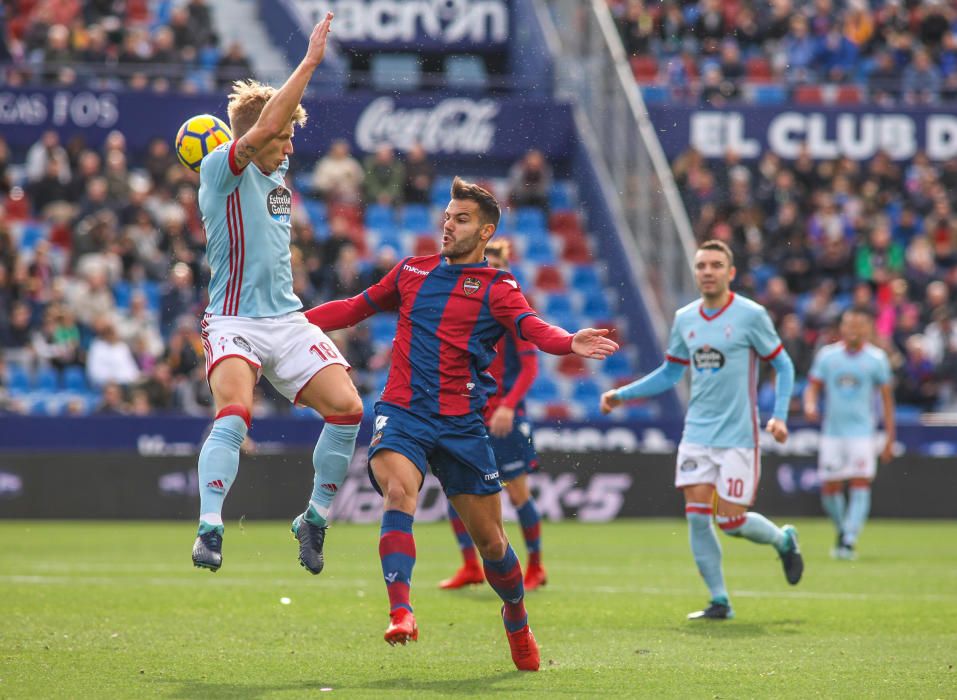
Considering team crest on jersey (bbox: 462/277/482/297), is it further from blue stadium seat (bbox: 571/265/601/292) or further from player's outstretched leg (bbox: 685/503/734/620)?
blue stadium seat (bbox: 571/265/601/292)

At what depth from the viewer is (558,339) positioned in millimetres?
7398

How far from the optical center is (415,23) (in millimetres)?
25781

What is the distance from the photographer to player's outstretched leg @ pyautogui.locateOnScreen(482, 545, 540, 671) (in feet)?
25.3

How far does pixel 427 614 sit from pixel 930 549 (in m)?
7.82

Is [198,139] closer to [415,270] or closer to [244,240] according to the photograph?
[244,240]

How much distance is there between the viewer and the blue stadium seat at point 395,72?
23891 mm

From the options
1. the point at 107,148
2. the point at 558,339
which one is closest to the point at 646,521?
the point at 107,148

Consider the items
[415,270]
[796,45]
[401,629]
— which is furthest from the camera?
[796,45]

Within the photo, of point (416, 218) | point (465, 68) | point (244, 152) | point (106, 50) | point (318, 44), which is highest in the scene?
point (465, 68)

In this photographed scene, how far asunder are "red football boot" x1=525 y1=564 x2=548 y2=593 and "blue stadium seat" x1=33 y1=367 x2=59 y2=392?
9.76m

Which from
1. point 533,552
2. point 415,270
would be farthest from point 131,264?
point 415,270

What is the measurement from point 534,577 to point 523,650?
4.36 meters

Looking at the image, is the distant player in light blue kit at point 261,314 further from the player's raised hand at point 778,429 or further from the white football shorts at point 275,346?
the player's raised hand at point 778,429

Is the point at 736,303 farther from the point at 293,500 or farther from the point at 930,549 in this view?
the point at 293,500
